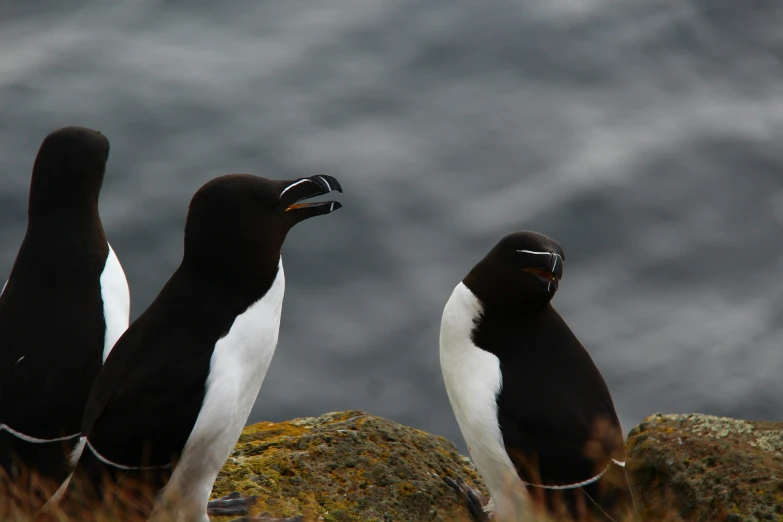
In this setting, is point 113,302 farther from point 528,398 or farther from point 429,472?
point 528,398

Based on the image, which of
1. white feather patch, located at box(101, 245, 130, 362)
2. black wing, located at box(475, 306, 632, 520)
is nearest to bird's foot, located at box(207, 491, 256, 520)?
white feather patch, located at box(101, 245, 130, 362)

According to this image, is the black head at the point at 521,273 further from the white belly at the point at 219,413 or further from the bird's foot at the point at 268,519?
the bird's foot at the point at 268,519

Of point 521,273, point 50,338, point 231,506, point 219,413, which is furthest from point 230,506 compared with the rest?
point 521,273

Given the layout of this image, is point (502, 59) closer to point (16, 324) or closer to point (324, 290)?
point (324, 290)

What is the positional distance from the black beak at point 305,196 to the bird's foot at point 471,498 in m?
1.74

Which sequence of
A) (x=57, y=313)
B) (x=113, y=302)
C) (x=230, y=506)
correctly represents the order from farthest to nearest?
(x=113, y=302), (x=57, y=313), (x=230, y=506)

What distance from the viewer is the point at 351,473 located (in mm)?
6012

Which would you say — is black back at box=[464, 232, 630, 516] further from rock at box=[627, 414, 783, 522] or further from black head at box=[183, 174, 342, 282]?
black head at box=[183, 174, 342, 282]

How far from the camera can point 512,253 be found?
5.93m

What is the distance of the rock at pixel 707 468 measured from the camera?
5754 mm

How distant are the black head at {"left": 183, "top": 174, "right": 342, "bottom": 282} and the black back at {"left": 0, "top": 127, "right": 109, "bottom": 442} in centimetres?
88

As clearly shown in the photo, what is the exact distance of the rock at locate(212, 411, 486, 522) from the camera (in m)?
5.79

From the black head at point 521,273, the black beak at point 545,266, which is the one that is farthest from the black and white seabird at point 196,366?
the black beak at point 545,266

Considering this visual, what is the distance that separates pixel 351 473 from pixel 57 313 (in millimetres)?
1854
